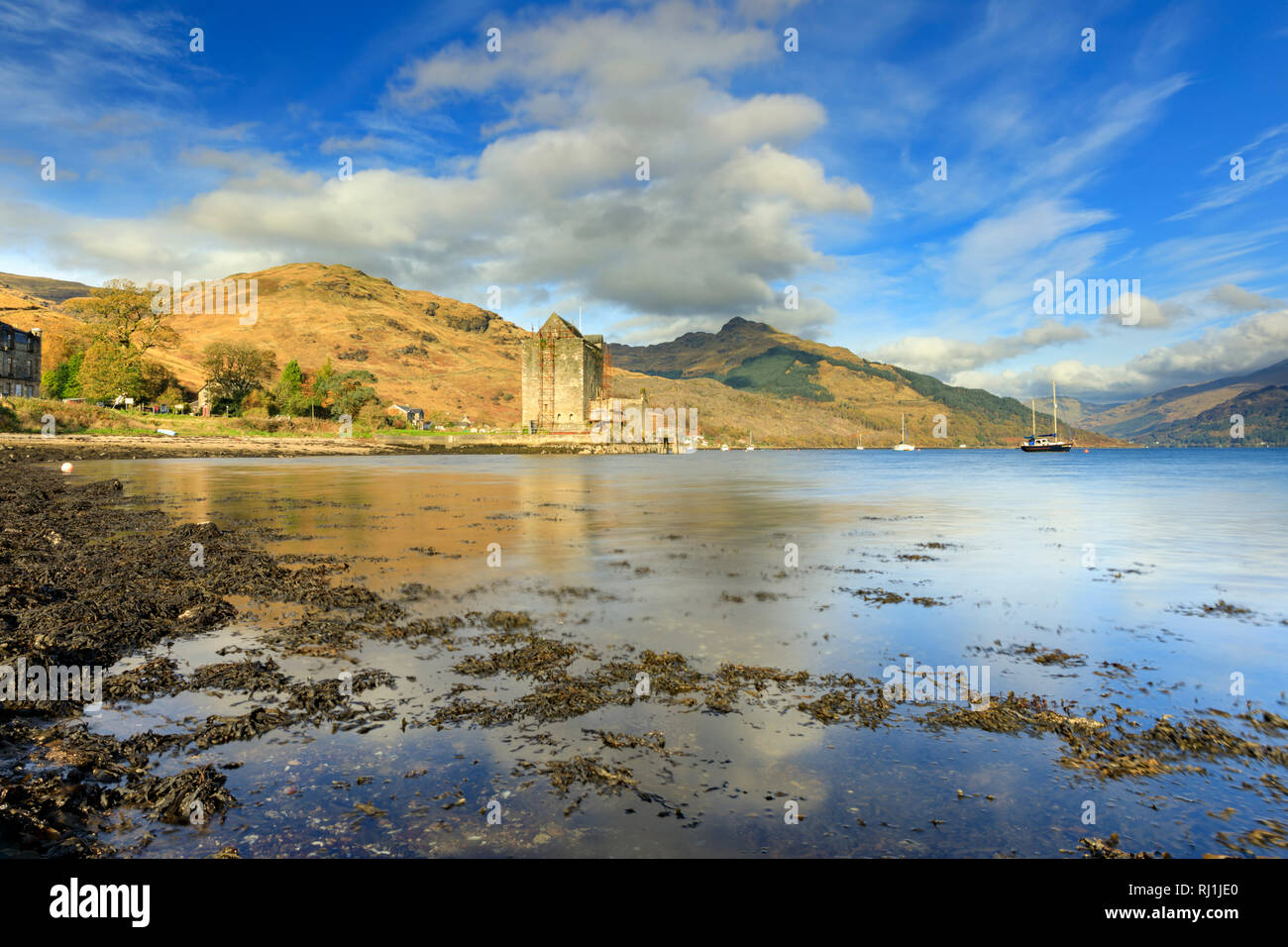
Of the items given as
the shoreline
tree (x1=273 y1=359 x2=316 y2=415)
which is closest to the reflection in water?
the shoreline

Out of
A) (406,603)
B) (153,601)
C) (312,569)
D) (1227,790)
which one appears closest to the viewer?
(1227,790)

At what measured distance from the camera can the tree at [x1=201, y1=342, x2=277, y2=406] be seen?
316 ft

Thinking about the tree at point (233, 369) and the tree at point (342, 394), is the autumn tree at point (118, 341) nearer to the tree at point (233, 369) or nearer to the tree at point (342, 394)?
the tree at point (233, 369)

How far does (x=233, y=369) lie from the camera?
322 ft

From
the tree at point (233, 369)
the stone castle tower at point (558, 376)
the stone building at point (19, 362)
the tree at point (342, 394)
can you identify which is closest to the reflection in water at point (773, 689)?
the tree at point (233, 369)

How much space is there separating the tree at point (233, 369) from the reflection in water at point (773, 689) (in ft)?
301

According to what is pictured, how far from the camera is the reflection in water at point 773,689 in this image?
14.2 feet

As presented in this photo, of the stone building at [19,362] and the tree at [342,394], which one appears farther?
the tree at [342,394]

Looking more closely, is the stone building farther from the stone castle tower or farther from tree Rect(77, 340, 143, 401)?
the stone castle tower
